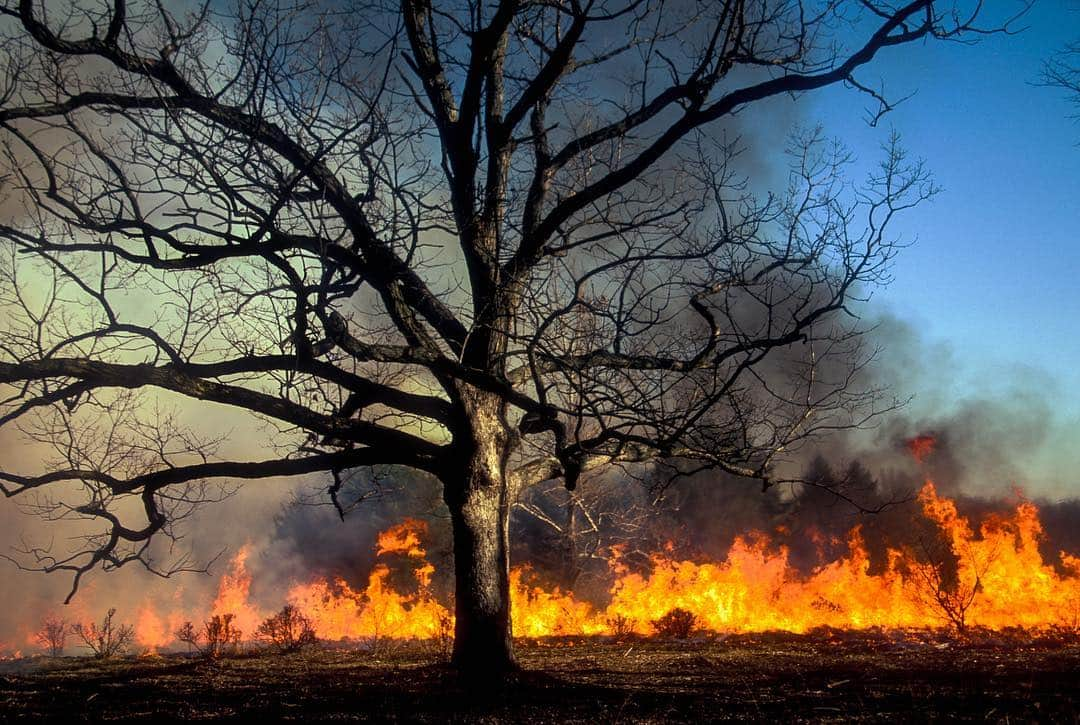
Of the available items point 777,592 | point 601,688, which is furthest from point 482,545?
point 777,592

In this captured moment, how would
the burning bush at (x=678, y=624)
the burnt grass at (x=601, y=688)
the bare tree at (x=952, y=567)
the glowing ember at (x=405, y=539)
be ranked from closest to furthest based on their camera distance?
the burnt grass at (x=601, y=688) → the burning bush at (x=678, y=624) → the bare tree at (x=952, y=567) → the glowing ember at (x=405, y=539)

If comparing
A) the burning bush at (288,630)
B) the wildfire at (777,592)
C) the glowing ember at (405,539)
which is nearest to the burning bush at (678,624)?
the wildfire at (777,592)

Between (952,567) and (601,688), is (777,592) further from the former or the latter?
(601,688)

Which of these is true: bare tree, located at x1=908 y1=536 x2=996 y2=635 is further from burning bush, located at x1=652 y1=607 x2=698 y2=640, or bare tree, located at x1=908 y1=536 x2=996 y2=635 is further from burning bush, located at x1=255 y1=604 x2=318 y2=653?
burning bush, located at x1=255 y1=604 x2=318 y2=653

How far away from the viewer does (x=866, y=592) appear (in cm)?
2083

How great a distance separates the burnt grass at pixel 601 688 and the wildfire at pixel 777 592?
8011 millimetres

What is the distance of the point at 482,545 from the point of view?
27.6ft

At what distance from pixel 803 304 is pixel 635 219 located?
215 cm

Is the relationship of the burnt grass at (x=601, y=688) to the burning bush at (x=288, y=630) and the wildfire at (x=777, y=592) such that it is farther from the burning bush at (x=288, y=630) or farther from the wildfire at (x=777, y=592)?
the wildfire at (x=777, y=592)

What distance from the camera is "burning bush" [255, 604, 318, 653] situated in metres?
12.2

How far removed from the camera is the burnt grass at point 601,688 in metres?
5.01

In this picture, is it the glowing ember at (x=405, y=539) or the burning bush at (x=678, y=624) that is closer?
the burning bush at (x=678, y=624)

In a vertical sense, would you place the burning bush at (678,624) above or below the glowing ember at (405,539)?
below

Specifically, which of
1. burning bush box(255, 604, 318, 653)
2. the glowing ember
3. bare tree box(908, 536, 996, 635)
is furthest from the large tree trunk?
the glowing ember
